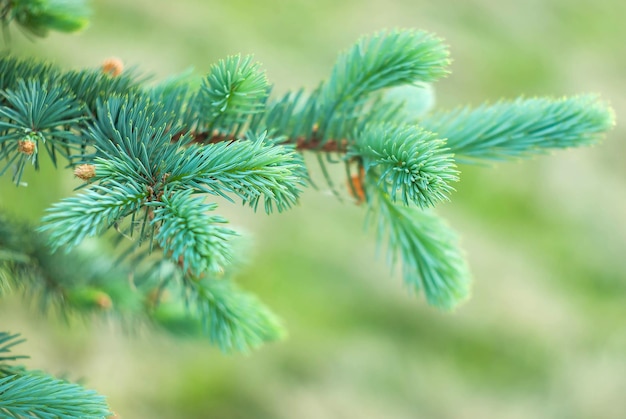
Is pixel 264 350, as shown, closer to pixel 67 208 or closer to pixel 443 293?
pixel 443 293

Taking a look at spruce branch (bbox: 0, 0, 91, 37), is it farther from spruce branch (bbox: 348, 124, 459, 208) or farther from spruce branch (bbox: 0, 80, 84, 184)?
spruce branch (bbox: 348, 124, 459, 208)

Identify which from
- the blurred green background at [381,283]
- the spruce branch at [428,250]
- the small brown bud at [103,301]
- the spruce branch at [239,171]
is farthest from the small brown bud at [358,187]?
the blurred green background at [381,283]

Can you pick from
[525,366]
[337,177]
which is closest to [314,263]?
[337,177]

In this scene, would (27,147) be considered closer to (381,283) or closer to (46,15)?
(46,15)

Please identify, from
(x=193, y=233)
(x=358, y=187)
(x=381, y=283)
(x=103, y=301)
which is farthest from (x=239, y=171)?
(x=381, y=283)

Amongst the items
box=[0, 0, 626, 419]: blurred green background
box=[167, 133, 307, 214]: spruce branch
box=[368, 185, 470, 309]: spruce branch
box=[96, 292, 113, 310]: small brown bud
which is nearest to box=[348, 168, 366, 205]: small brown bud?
box=[368, 185, 470, 309]: spruce branch

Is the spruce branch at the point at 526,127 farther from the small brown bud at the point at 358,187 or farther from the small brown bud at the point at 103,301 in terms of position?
the small brown bud at the point at 103,301
